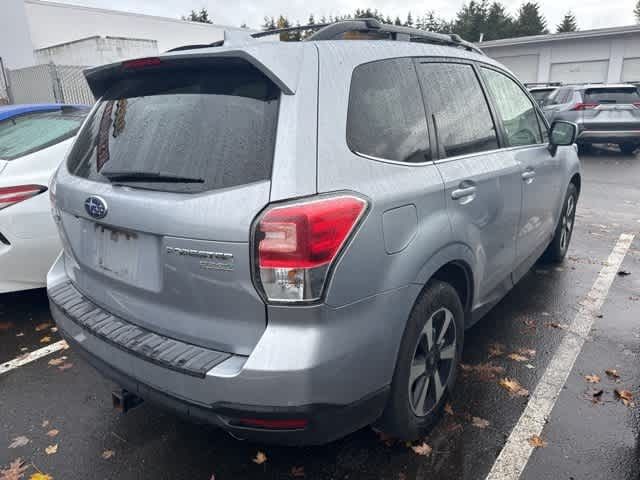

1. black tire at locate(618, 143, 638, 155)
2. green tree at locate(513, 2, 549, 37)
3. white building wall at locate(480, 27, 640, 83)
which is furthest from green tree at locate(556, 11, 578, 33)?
black tire at locate(618, 143, 638, 155)

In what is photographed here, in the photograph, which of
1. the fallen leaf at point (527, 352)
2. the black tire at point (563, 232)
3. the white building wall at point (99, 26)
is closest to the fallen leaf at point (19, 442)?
the fallen leaf at point (527, 352)

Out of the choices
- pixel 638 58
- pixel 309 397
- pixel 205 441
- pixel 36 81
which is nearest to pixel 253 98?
pixel 309 397

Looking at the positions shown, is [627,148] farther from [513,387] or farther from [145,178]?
[145,178]

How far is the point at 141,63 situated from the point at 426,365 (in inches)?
76.3

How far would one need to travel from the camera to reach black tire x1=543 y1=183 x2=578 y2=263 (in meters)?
4.77

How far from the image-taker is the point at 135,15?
31062 mm

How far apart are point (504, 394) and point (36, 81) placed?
18.1m

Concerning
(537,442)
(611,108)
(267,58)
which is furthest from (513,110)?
(611,108)

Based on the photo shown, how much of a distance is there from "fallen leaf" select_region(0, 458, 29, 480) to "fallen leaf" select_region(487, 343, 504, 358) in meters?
2.80

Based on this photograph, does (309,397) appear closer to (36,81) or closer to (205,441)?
(205,441)

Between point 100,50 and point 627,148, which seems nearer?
point 627,148

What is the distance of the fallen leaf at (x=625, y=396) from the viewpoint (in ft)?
9.30

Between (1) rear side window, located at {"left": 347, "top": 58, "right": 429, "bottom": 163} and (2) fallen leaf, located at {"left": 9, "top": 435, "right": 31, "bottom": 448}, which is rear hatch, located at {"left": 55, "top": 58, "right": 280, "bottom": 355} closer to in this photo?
(1) rear side window, located at {"left": 347, "top": 58, "right": 429, "bottom": 163}

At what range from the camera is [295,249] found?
1.73m
